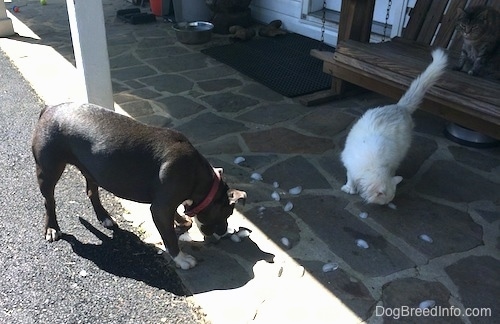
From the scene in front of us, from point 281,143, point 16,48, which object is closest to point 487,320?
point 281,143

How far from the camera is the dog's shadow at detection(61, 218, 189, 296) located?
2.45m

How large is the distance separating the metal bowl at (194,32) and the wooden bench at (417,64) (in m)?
2.14

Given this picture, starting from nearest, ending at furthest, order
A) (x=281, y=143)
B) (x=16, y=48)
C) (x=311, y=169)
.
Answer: (x=311, y=169)
(x=281, y=143)
(x=16, y=48)

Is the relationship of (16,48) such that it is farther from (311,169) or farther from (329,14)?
(311,169)

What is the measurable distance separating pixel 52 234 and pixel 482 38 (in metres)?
3.36

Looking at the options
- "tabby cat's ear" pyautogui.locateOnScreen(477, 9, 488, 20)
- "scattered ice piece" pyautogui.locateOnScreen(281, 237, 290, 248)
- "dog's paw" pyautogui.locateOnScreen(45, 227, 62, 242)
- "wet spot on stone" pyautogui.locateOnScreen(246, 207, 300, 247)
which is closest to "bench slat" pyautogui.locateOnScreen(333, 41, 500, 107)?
"tabby cat's ear" pyautogui.locateOnScreen(477, 9, 488, 20)

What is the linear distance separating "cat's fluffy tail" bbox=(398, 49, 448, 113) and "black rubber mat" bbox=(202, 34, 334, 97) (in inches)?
61.5

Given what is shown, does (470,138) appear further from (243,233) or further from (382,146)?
(243,233)

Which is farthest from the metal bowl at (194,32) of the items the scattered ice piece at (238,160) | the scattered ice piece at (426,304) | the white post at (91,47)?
the scattered ice piece at (426,304)

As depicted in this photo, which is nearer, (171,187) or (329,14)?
(171,187)

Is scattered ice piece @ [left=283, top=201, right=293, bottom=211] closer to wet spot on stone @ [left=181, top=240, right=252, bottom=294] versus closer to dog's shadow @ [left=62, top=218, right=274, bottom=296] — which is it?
dog's shadow @ [left=62, top=218, right=274, bottom=296]

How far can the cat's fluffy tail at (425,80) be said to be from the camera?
3148mm

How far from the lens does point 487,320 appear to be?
2.21 meters

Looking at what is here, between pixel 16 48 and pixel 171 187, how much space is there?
16.0 ft
